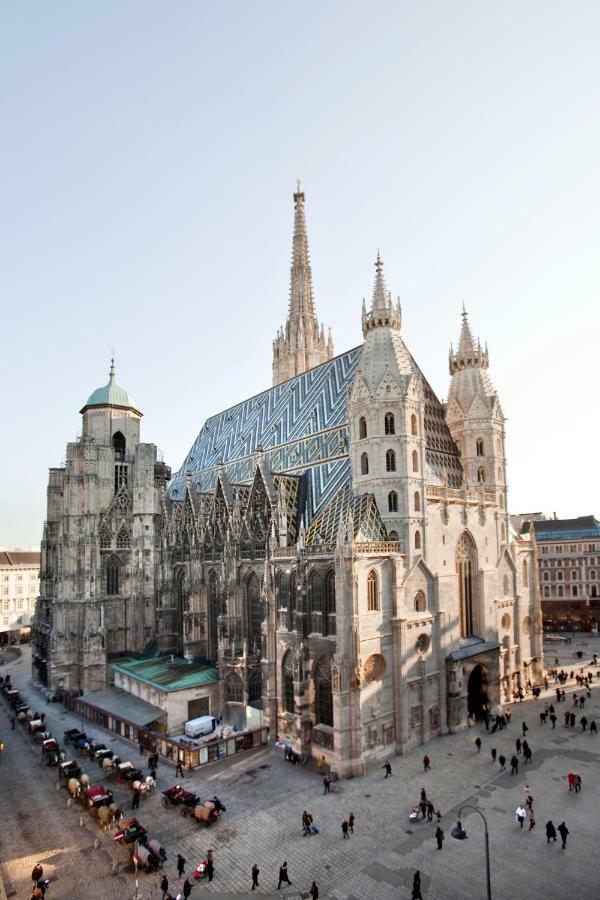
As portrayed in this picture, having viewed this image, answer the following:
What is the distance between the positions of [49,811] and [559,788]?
108 feet

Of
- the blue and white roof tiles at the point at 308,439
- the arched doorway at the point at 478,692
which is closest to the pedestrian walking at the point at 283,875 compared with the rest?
the blue and white roof tiles at the point at 308,439

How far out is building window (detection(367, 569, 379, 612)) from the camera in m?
43.4

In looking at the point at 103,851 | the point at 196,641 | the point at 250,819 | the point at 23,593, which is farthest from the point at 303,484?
the point at 23,593

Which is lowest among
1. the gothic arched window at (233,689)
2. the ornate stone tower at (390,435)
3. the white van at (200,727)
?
the white van at (200,727)

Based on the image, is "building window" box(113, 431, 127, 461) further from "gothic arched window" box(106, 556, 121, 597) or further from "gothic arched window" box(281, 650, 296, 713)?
"gothic arched window" box(281, 650, 296, 713)

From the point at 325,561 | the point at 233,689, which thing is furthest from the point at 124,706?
the point at 325,561

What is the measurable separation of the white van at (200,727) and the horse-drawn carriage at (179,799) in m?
10.1

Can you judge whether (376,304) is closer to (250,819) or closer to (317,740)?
(317,740)

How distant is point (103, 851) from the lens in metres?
31.3

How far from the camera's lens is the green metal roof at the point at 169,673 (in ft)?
168

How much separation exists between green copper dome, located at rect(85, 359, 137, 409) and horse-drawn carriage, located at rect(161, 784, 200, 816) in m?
48.8

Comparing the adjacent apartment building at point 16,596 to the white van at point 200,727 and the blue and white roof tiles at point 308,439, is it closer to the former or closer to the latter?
the blue and white roof tiles at point 308,439

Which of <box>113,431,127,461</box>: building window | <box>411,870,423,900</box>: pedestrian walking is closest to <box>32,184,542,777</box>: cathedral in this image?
<box>113,431,127,461</box>: building window

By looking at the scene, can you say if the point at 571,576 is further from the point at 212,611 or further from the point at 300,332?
the point at 212,611
